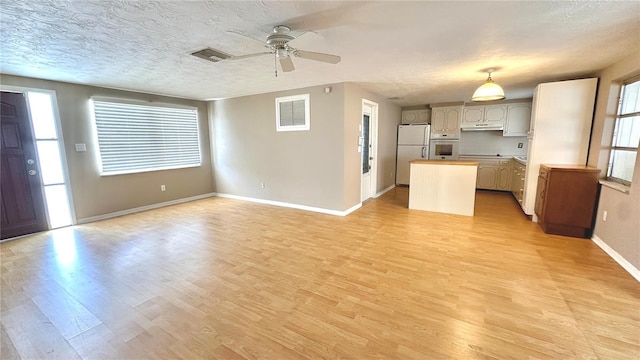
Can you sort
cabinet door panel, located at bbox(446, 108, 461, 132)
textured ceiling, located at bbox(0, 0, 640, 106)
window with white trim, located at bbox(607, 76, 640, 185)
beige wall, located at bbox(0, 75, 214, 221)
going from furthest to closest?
1. cabinet door panel, located at bbox(446, 108, 461, 132)
2. beige wall, located at bbox(0, 75, 214, 221)
3. window with white trim, located at bbox(607, 76, 640, 185)
4. textured ceiling, located at bbox(0, 0, 640, 106)

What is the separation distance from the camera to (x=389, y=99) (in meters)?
6.02

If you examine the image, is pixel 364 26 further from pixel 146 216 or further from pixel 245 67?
pixel 146 216

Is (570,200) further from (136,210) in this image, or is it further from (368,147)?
(136,210)

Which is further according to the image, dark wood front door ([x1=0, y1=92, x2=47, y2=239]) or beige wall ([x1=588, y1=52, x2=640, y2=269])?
dark wood front door ([x1=0, y1=92, x2=47, y2=239])

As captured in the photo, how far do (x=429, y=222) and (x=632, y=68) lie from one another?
2916 mm

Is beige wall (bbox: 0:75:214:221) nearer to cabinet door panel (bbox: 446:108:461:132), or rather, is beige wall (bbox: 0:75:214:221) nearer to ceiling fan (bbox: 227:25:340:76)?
ceiling fan (bbox: 227:25:340:76)

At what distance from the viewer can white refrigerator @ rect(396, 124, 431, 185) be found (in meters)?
6.73

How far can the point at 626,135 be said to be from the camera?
3068 mm

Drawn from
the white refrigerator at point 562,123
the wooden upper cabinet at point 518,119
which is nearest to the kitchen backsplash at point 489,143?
the wooden upper cabinet at point 518,119

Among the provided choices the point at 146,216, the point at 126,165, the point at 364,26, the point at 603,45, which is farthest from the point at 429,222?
the point at 126,165

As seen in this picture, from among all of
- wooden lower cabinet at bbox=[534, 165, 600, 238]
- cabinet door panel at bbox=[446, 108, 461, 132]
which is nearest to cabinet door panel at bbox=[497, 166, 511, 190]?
cabinet door panel at bbox=[446, 108, 461, 132]

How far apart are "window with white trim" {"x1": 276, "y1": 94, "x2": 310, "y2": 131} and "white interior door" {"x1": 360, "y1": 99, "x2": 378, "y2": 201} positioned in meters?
1.24

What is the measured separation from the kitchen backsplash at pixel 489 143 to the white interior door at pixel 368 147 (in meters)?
3.01

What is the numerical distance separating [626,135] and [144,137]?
766 cm
